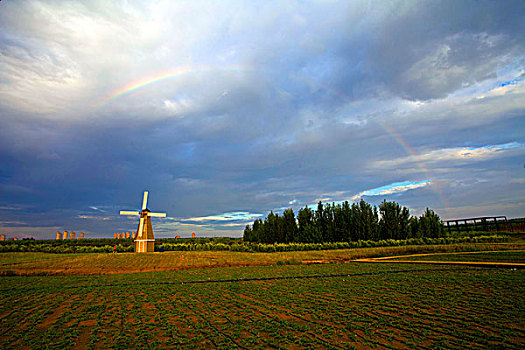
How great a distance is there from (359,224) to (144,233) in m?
36.6

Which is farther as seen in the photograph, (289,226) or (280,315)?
(289,226)

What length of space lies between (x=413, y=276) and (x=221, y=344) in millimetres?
13542

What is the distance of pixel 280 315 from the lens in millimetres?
9500

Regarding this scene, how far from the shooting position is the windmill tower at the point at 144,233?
133ft

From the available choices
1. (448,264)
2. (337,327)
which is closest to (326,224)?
(448,264)

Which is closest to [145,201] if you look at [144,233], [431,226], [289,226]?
[144,233]

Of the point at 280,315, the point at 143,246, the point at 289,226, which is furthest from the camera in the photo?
the point at 289,226

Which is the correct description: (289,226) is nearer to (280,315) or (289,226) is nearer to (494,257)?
(494,257)

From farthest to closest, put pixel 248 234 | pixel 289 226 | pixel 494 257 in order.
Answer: pixel 248 234
pixel 289 226
pixel 494 257

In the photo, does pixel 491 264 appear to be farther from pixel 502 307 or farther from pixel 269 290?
pixel 269 290

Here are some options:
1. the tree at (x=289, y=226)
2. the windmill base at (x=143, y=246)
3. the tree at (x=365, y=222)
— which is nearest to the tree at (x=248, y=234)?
the tree at (x=289, y=226)

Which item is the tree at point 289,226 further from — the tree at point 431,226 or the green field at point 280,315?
the green field at point 280,315

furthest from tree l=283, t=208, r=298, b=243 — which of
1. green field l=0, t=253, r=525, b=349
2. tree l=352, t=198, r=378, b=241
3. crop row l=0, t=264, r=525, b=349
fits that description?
crop row l=0, t=264, r=525, b=349

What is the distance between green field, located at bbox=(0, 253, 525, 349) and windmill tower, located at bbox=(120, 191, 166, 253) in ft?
84.3
